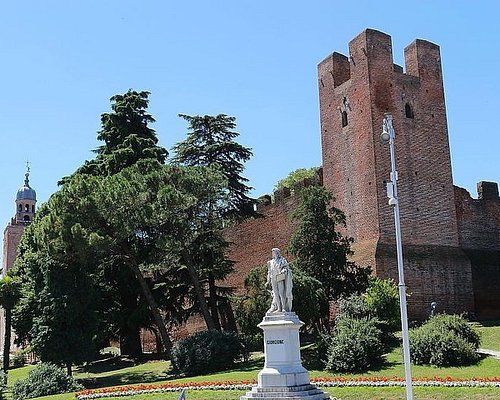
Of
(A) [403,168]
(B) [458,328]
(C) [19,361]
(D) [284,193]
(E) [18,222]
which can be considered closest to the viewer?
(B) [458,328]

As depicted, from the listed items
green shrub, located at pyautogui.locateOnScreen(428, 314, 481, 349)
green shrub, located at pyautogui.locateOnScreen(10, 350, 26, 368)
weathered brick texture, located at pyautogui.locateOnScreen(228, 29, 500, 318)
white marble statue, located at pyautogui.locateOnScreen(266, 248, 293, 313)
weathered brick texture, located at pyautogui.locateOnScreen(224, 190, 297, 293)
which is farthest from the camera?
green shrub, located at pyautogui.locateOnScreen(10, 350, 26, 368)

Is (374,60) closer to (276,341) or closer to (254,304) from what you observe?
(254,304)

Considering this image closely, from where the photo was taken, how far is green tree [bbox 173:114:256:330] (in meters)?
29.6

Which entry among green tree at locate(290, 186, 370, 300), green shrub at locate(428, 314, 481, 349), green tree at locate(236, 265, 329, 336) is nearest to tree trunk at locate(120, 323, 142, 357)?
green tree at locate(236, 265, 329, 336)

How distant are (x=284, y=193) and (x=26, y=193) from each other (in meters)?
49.8

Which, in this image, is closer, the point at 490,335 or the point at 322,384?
the point at 322,384

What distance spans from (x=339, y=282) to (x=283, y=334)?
11774 mm

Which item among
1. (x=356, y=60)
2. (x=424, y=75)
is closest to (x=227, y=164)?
(x=356, y=60)

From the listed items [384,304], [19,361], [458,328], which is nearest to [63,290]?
[384,304]

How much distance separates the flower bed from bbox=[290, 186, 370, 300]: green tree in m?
7.75

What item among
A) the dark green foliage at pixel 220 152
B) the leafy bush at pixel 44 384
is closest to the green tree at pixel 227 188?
the dark green foliage at pixel 220 152

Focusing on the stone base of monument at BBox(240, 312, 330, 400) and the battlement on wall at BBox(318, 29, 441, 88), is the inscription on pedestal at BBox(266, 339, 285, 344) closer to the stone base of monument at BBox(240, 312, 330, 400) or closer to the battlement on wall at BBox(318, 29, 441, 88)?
the stone base of monument at BBox(240, 312, 330, 400)

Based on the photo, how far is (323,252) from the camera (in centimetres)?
2702

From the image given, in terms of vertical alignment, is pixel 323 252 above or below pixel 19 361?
above
